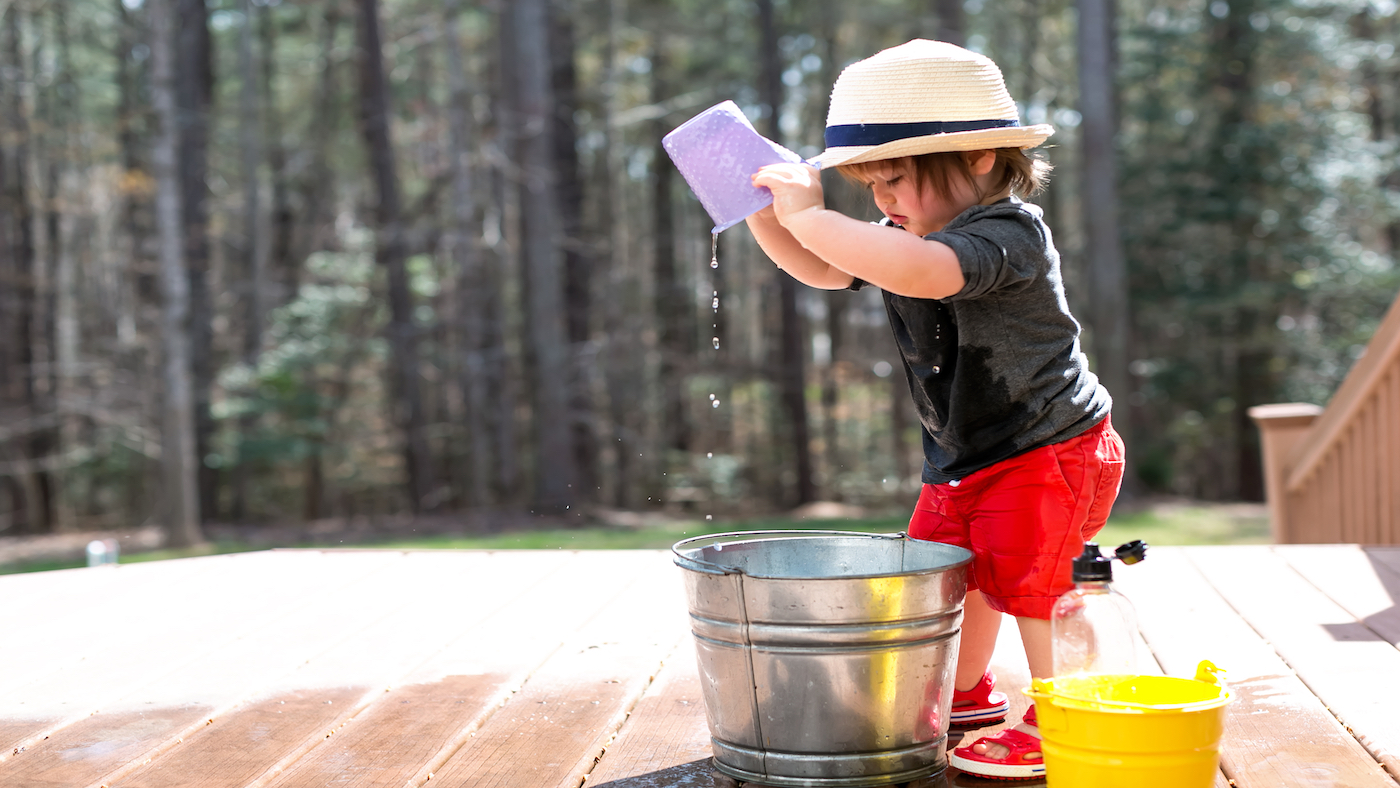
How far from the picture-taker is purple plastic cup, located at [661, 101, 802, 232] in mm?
2131

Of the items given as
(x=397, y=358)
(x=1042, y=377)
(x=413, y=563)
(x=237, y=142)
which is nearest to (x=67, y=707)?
(x=413, y=563)

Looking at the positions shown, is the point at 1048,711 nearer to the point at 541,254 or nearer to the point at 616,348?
the point at 541,254

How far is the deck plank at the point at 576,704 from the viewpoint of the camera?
2137 mm

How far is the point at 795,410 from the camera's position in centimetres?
1270

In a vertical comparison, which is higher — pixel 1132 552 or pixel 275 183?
pixel 275 183

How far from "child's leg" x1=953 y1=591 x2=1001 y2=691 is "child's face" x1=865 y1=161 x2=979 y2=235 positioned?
27.7 inches

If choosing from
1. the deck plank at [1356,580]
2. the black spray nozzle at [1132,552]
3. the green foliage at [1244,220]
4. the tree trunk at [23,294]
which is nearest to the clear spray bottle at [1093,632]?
the black spray nozzle at [1132,552]

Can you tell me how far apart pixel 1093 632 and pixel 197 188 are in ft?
42.4

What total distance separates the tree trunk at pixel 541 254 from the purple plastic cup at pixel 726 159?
26.9 ft

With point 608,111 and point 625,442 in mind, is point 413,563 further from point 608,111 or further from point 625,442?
point 608,111

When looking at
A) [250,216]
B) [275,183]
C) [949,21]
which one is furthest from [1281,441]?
[275,183]

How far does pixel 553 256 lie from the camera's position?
10.3 m

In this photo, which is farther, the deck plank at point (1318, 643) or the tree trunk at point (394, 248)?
the tree trunk at point (394, 248)

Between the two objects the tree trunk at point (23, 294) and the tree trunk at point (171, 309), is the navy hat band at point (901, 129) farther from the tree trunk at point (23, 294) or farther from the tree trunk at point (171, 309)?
the tree trunk at point (23, 294)
